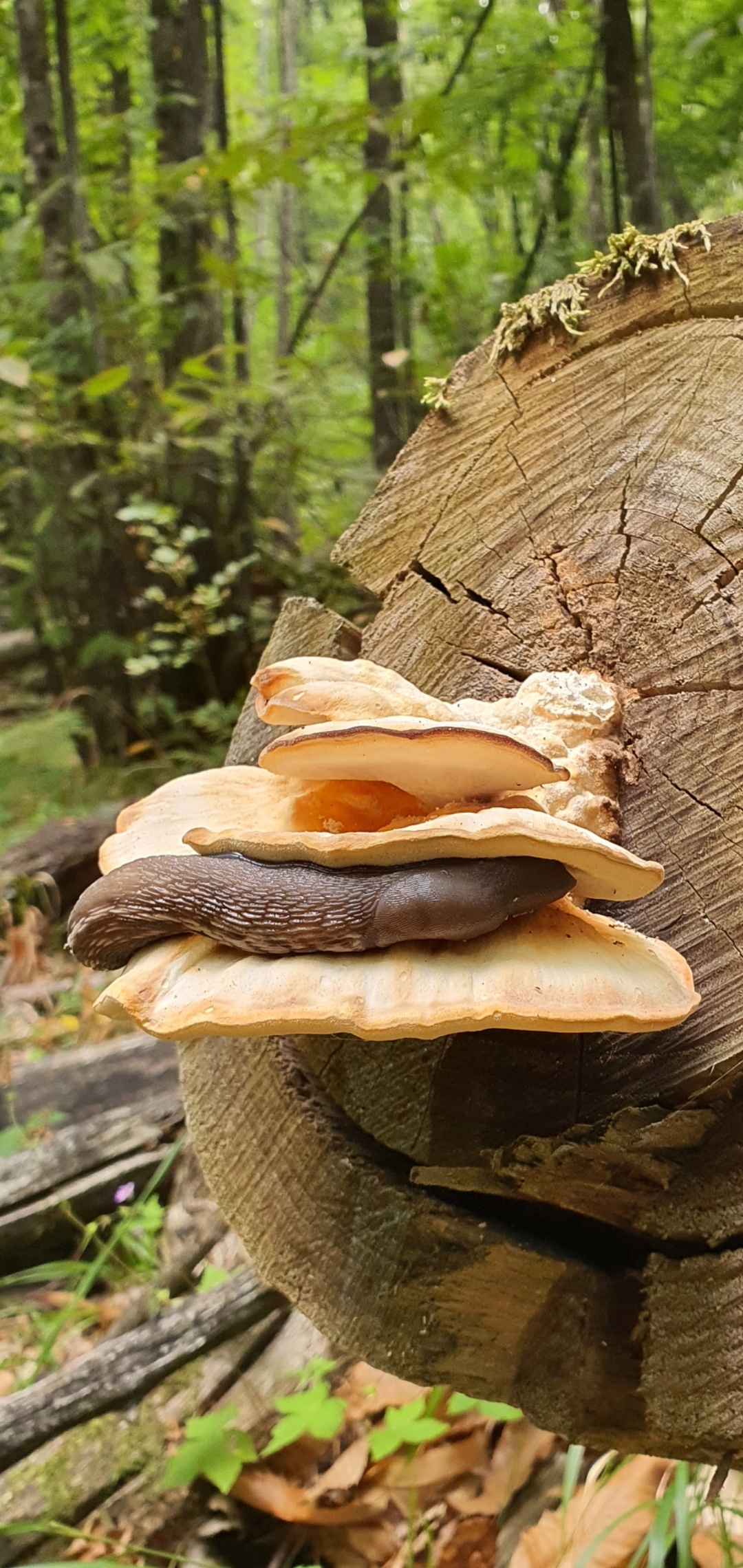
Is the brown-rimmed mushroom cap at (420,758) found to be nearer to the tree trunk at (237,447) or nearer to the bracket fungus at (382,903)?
the bracket fungus at (382,903)

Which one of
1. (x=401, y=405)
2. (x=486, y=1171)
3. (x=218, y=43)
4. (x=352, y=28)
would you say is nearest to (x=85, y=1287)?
(x=486, y=1171)

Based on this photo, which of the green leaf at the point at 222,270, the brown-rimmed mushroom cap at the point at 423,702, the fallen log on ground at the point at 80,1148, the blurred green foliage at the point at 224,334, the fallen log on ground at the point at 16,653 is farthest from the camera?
the fallen log on ground at the point at 16,653

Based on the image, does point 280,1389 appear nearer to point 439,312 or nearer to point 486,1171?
point 486,1171

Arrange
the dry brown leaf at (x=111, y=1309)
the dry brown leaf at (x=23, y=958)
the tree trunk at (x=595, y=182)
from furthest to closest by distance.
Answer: the tree trunk at (x=595, y=182), the dry brown leaf at (x=23, y=958), the dry brown leaf at (x=111, y=1309)

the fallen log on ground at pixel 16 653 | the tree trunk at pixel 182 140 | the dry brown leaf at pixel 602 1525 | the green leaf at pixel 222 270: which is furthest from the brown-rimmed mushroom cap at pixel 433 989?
the fallen log on ground at pixel 16 653

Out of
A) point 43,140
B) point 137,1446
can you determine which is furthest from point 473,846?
point 43,140

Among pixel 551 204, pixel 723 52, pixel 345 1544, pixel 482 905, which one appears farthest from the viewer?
pixel 551 204

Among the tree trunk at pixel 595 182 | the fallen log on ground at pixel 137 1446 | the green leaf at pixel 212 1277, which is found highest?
the tree trunk at pixel 595 182

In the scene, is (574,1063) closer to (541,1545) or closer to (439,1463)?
(541,1545)
